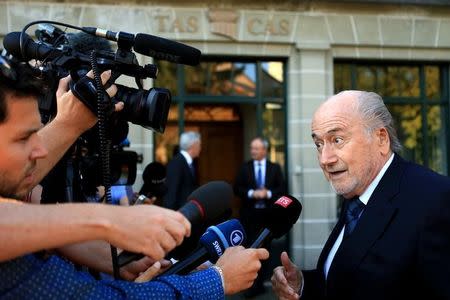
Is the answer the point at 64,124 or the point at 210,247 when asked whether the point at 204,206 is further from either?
the point at 64,124

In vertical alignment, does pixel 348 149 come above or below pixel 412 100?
below

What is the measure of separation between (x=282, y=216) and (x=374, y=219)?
355 millimetres

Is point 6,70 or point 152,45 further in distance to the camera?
point 152,45

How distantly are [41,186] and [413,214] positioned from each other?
156 centimetres

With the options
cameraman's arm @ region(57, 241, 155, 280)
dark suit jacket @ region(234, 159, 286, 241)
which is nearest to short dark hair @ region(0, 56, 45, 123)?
cameraman's arm @ region(57, 241, 155, 280)

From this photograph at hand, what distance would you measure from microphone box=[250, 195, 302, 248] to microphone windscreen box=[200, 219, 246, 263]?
0.41ft

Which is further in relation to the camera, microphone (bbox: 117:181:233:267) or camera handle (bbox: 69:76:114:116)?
camera handle (bbox: 69:76:114:116)

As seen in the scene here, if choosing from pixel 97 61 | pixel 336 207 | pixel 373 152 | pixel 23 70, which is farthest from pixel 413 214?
pixel 336 207

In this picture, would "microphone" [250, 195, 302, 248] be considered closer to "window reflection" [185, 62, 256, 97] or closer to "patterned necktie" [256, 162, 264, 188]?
"patterned necktie" [256, 162, 264, 188]

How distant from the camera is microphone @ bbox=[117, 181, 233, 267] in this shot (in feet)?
4.75

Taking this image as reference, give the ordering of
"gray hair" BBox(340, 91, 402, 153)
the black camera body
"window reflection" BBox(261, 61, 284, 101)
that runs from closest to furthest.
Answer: the black camera body → "gray hair" BBox(340, 91, 402, 153) → "window reflection" BBox(261, 61, 284, 101)

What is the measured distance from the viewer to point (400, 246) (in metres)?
2.02

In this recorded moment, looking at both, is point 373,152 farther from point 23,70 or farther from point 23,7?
point 23,7

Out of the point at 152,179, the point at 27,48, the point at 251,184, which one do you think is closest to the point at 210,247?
the point at 27,48
